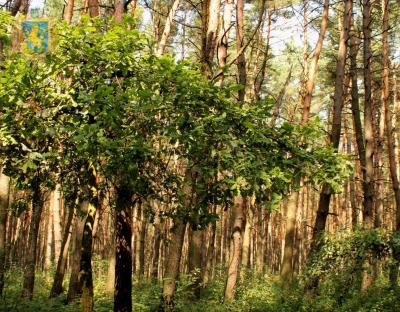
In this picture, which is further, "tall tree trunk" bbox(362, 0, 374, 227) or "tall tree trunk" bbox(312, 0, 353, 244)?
"tall tree trunk" bbox(362, 0, 374, 227)

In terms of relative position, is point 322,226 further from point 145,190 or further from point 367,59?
point 145,190

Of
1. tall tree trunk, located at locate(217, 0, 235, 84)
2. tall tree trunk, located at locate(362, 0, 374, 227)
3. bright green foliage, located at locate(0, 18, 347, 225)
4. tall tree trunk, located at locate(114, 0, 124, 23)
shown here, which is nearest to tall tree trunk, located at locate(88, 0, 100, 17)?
tall tree trunk, located at locate(114, 0, 124, 23)

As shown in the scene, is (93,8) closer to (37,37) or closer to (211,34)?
(211,34)

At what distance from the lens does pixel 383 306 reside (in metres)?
9.91

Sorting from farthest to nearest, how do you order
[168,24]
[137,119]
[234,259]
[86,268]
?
[168,24] → [234,259] → [86,268] → [137,119]

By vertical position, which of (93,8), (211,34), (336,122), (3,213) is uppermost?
(93,8)

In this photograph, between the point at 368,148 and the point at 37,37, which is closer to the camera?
the point at 37,37

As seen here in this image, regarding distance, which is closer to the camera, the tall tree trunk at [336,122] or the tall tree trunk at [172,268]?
the tall tree trunk at [172,268]

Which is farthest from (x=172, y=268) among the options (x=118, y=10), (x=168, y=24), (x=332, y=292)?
(x=168, y=24)

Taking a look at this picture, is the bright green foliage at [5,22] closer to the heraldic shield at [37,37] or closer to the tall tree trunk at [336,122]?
the heraldic shield at [37,37]

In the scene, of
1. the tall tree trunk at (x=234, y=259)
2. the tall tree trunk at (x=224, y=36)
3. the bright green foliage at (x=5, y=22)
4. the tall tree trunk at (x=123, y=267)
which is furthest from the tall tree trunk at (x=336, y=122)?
the bright green foliage at (x=5, y=22)

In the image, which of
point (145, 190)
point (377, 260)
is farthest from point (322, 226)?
point (145, 190)

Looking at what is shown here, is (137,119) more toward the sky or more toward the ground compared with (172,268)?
more toward the sky

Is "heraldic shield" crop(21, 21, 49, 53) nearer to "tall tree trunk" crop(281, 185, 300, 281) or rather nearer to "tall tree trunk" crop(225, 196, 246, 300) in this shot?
"tall tree trunk" crop(225, 196, 246, 300)
